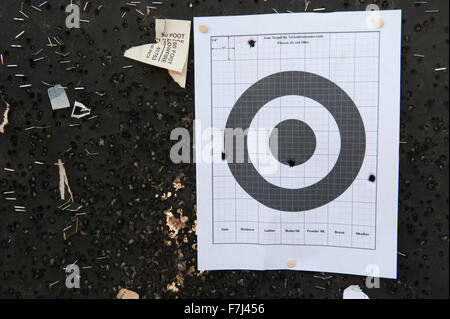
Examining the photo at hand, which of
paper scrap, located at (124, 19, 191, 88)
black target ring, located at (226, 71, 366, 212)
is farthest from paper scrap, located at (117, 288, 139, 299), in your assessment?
paper scrap, located at (124, 19, 191, 88)

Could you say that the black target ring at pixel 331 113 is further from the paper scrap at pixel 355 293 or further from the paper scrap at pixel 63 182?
the paper scrap at pixel 63 182

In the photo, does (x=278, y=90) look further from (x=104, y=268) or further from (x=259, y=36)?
(x=104, y=268)

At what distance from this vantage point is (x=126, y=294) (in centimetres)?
49

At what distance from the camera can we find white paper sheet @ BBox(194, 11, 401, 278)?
1.47 ft

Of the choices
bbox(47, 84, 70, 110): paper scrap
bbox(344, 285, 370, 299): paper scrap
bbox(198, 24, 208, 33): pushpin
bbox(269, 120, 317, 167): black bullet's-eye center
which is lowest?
bbox(344, 285, 370, 299): paper scrap

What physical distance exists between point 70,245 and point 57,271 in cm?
5

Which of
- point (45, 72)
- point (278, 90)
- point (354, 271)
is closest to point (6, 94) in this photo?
point (45, 72)

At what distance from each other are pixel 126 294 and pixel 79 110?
11.5 inches

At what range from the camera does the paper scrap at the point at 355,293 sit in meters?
0.47

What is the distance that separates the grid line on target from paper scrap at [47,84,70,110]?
0.74 feet

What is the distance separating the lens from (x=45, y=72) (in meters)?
0.48

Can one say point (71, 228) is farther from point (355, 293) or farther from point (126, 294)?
point (355, 293)

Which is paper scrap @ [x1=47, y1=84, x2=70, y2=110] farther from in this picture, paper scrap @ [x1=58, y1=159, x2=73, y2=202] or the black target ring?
the black target ring

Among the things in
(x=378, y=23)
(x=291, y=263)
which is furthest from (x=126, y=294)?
(x=378, y=23)
